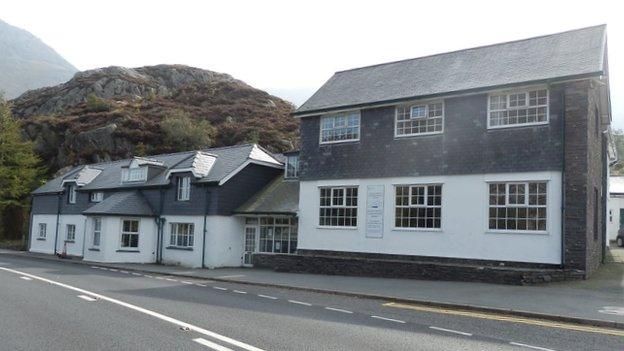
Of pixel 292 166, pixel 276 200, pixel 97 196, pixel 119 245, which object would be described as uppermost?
pixel 292 166

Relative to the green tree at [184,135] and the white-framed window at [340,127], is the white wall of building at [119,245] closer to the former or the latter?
the white-framed window at [340,127]

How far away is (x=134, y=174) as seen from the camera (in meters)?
33.4

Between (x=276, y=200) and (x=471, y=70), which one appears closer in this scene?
(x=471, y=70)

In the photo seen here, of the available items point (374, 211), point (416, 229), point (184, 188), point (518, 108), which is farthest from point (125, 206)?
point (518, 108)

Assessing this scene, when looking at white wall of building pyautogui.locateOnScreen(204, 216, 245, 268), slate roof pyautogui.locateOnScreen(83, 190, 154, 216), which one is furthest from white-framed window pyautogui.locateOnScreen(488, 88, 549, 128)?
slate roof pyautogui.locateOnScreen(83, 190, 154, 216)

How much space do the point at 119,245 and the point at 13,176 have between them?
2330 cm

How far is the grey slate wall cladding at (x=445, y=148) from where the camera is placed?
18.1 m

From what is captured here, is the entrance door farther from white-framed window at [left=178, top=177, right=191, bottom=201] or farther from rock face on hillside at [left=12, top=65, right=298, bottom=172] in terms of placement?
rock face on hillside at [left=12, top=65, right=298, bottom=172]

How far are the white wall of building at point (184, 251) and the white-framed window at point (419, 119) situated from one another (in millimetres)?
11834

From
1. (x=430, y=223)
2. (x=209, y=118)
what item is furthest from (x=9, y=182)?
(x=430, y=223)

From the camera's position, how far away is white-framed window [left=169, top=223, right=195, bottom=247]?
28844mm

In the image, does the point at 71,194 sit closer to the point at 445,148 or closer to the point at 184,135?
the point at 184,135

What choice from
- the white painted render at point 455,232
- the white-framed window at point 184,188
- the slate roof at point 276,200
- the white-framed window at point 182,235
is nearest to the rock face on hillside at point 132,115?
the white-framed window at point 184,188

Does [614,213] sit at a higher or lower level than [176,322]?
higher
